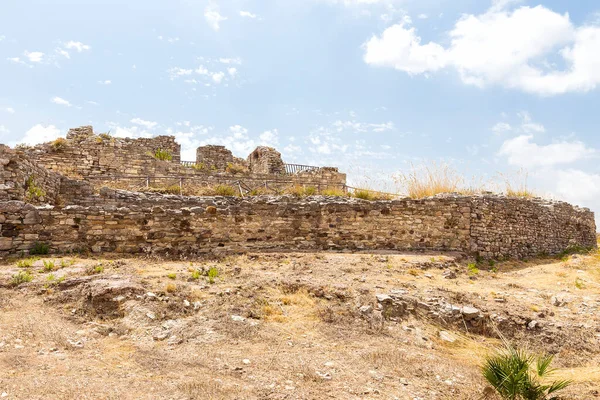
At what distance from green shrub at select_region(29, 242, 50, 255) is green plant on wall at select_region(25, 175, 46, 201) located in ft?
10.8

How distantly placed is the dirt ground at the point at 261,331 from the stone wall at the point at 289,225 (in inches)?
41.1

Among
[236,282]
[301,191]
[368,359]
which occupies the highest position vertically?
[301,191]

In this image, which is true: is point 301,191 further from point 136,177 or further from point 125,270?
point 125,270

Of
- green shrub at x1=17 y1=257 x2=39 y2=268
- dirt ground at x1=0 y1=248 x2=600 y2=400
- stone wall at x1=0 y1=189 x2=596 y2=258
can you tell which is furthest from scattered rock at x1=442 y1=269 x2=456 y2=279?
green shrub at x1=17 y1=257 x2=39 y2=268

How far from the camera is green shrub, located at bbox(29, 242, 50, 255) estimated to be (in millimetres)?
9375

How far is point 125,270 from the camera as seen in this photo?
8258 mm

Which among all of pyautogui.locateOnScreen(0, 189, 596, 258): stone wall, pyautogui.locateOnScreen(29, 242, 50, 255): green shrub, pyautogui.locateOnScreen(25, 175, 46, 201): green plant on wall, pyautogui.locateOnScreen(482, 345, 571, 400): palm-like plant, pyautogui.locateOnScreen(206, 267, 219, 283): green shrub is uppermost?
pyautogui.locateOnScreen(25, 175, 46, 201): green plant on wall

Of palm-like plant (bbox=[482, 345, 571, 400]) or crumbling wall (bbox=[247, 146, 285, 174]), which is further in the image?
crumbling wall (bbox=[247, 146, 285, 174])

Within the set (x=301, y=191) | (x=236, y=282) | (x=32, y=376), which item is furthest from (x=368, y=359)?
(x=301, y=191)

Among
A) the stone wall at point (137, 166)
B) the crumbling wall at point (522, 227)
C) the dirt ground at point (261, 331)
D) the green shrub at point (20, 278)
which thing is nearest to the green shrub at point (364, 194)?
the stone wall at point (137, 166)

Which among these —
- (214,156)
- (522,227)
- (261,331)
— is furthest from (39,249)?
(522,227)

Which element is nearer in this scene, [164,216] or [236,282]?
[236,282]

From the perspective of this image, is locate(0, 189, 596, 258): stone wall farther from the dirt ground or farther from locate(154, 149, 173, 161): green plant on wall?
locate(154, 149, 173, 161): green plant on wall

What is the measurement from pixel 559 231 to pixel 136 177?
1809 centimetres
